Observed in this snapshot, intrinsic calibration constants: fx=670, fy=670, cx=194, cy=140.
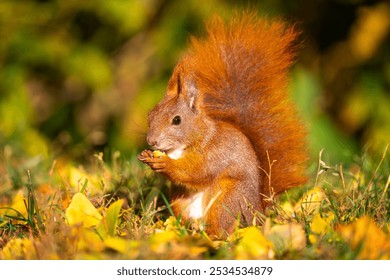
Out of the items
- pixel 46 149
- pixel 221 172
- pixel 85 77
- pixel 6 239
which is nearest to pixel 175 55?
pixel 85 77

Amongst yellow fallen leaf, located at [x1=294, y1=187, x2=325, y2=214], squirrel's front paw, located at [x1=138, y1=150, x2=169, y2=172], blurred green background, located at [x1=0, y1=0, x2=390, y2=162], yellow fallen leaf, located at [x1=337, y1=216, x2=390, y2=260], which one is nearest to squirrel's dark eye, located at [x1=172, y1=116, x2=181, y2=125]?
squirrel's front paw, located at [x1=138, y1=150, x2=169, y2=172]

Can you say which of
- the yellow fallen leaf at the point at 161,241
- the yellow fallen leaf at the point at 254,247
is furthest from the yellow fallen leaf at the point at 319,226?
the yellow fallen leaf at the point at 161,241

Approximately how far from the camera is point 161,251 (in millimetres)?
1363

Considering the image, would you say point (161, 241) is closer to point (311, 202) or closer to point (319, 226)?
point (319, 226)

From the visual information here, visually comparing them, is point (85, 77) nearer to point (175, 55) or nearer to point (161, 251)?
point (175, 55)

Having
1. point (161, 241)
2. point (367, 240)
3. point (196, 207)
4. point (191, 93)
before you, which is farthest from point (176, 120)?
point (367, 240)

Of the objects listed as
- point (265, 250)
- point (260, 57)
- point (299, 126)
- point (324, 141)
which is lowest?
point (324, 141)

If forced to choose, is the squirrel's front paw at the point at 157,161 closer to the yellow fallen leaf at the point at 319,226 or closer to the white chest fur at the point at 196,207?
the white chest fur at the point at 196,207

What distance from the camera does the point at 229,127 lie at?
1848 millimetres

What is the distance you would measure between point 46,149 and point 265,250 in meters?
1.68

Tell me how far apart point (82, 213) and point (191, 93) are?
17.5 inches

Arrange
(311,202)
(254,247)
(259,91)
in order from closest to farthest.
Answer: (254,247) → (311,202) → (259,91)

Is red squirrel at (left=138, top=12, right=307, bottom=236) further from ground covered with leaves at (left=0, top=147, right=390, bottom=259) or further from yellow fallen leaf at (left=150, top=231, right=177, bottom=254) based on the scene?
yellow fallen leaf at (left=150, top=231, right=177, bottom=254)

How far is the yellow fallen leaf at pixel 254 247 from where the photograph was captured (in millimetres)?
1383
